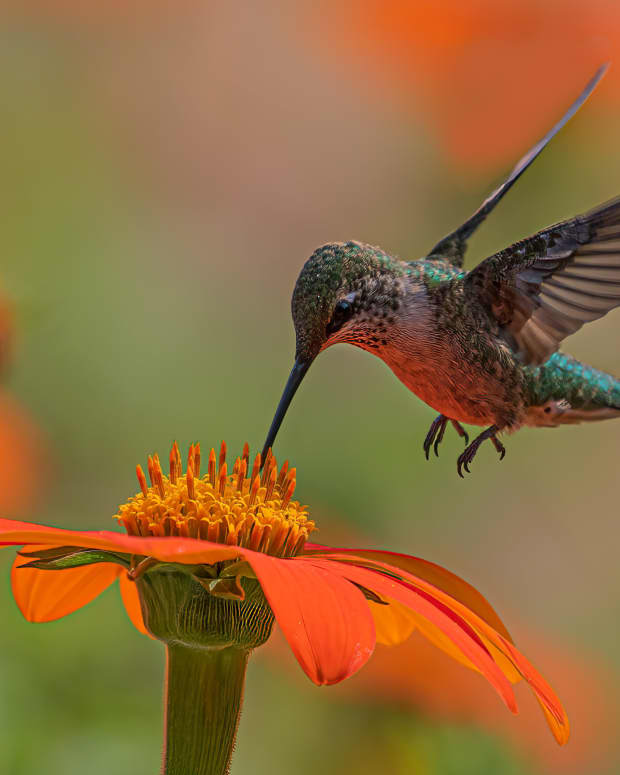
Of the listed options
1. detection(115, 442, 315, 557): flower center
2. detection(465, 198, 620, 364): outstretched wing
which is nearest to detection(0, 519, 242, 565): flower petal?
detection(115, 442, 315, 557): flower center

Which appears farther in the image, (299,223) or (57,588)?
(299,223)

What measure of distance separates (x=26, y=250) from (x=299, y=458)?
770mm

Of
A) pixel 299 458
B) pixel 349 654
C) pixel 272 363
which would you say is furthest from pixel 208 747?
pixel 272 363

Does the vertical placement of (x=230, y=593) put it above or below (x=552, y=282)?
below

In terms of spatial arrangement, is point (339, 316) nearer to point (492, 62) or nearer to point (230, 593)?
point (230, 593)

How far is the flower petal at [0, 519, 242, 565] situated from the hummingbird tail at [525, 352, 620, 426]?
0.54 m

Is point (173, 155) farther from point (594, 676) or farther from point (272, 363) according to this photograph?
point (594, 676)

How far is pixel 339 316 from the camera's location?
2.33ft

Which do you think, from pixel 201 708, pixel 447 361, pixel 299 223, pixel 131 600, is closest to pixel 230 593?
pixel 201 708

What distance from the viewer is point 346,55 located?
87.1 inches

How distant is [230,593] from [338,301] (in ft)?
1.01

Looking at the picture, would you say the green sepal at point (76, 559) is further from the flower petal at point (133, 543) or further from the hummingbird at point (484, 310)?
the hummingbird at point (484, 310)

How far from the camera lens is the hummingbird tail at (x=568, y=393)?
0.90m

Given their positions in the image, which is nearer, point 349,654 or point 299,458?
point 349,654
